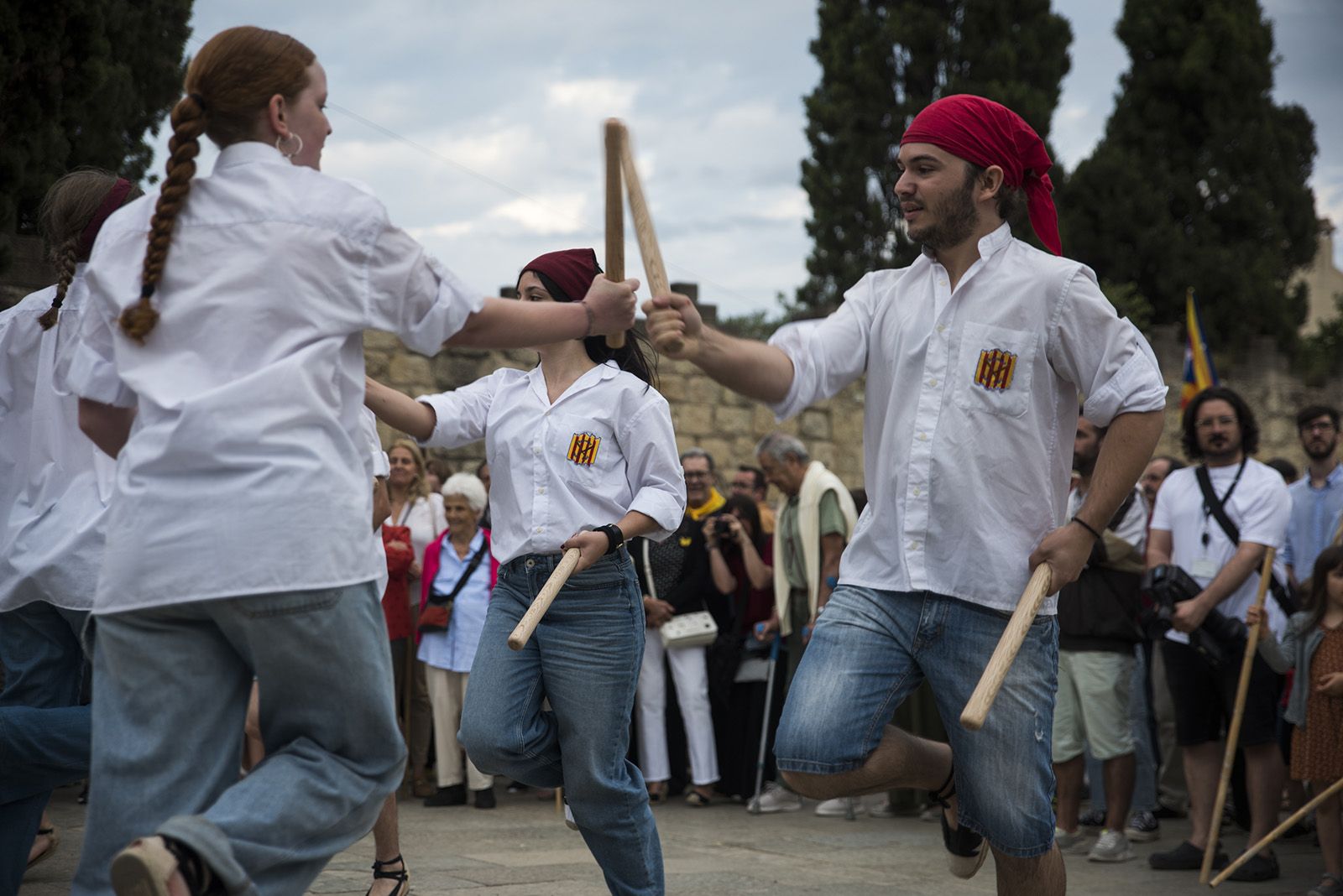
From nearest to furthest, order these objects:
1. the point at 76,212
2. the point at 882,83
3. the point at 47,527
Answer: the point at 47,527, the point at 76,212, the point at 882,83

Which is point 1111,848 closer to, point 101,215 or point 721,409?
point 101,215

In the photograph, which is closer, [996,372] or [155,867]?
[155,867]

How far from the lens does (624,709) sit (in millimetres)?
4266

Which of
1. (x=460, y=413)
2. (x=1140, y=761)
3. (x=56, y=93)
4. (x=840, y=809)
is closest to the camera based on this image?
(x=460, y=413)

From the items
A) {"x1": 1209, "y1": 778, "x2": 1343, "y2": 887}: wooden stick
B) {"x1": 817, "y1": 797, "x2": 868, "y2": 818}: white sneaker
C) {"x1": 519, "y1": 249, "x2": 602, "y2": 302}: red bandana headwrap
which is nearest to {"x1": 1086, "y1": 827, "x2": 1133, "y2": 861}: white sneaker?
{"x1": 1209, "y1": 778, "x2": 1343, "y2": 887}: wooden stick

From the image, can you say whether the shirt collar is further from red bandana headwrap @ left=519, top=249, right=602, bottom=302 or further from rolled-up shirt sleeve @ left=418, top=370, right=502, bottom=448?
red bandana headwrap @ left=519, top=249, right=602, bottom=302

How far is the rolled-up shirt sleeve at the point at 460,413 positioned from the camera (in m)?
4.55

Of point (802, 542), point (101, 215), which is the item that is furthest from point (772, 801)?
point (101, 215)

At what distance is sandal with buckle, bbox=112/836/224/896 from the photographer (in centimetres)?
243

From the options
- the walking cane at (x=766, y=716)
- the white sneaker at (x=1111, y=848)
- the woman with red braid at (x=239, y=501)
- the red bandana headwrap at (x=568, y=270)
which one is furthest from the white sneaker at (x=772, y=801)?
the woman with red braid at (x=239, y=501)

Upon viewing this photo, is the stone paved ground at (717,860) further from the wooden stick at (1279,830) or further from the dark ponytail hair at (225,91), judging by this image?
the dark ponytail hair at (225,91)

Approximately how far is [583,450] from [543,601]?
1.96 ft

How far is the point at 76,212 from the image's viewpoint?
13.4 feet

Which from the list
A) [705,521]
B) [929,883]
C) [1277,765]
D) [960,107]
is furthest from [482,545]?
[960,107]
